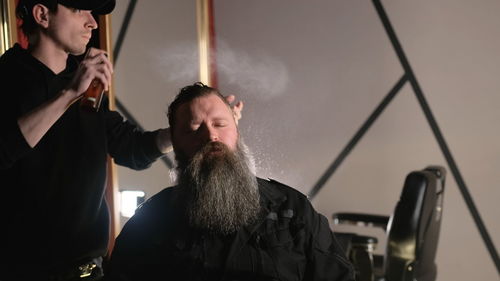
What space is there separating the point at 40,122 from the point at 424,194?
1089mm

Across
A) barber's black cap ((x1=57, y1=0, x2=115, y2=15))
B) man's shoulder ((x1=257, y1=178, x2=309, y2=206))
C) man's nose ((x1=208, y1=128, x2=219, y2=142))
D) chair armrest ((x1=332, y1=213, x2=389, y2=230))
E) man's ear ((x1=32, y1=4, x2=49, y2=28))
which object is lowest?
chair armrest ((x1=332, y1=213, x2=389, y2=230))

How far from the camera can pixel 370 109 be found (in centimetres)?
236

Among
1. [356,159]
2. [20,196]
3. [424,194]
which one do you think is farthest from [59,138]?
[356,159]

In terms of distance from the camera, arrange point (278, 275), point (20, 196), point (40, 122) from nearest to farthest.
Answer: point (278, 275) → point (40, 122) → point (20, 196)

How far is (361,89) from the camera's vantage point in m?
2.36

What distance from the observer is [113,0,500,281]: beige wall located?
86.0 inches

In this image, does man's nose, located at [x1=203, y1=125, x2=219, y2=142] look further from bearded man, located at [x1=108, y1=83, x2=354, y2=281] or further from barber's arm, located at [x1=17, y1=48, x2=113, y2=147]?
barber's arm, located at [x1=17, y1=48, x2=113, y2=147]

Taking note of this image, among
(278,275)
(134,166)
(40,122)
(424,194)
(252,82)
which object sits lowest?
(278,275)

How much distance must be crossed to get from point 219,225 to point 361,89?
48.8 inches

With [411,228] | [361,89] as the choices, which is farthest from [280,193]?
[361,89]

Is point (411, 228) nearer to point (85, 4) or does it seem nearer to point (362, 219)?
point (362, 219)

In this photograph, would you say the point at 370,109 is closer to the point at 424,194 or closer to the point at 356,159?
the point at 356,159

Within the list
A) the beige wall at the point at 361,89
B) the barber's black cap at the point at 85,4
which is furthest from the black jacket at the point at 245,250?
the beige wall at the point at 361,89

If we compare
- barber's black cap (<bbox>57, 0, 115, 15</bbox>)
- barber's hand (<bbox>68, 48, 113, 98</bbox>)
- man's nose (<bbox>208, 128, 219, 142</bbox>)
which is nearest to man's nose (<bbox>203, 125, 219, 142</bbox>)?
man's nose (<bbox>208, 128, 219, 142</bbox>)
